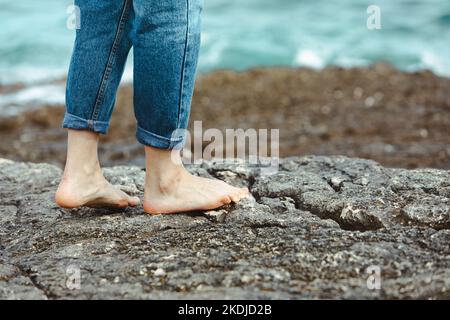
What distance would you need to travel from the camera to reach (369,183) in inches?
109

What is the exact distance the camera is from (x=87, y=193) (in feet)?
8.18

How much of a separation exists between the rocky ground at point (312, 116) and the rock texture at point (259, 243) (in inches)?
104

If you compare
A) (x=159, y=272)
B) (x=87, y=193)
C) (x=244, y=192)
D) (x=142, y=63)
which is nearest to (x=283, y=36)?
(x=244, y=192)

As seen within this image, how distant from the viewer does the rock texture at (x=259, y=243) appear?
1.97 m

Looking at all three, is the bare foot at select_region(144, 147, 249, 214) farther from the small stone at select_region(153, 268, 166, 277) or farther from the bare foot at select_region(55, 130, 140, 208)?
the small stone at select_region(153, 268, 166, 277)

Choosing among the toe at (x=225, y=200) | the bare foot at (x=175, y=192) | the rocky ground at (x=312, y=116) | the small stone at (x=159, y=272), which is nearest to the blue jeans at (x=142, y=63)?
the bare foot at (x=175, y=192)

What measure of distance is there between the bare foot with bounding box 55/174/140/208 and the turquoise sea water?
7.59 m

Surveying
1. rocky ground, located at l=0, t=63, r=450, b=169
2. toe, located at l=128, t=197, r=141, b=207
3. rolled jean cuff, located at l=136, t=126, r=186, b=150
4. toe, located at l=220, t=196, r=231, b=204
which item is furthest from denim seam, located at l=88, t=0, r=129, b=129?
rocky ground, located at l=0, t=63, r=450, b=169

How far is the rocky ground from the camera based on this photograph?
19.7ft

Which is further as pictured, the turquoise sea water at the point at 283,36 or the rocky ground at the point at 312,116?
the turquoise sea water at the point at 283,36

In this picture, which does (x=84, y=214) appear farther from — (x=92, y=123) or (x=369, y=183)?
(x=369, y=183)

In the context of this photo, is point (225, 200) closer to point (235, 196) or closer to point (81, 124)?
point (235, 196)

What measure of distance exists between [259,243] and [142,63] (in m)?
0.69

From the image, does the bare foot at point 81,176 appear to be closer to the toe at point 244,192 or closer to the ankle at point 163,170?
the ankle at point 163,170
